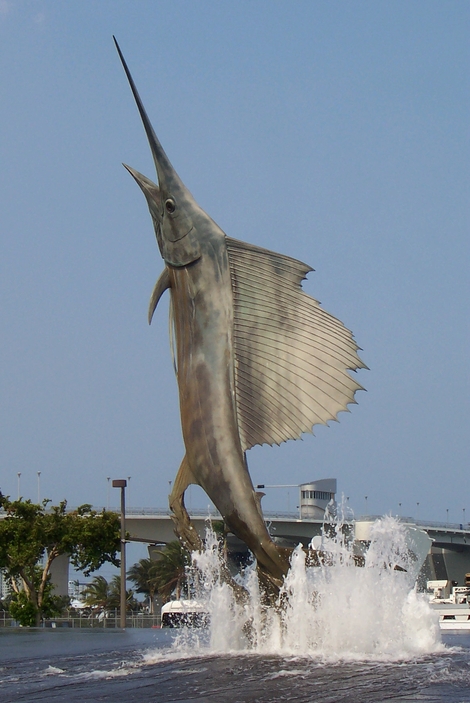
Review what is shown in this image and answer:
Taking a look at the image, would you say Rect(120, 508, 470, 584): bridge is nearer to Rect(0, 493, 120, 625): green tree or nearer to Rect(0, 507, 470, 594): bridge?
Rect(0, 507, 470, 594): bridge

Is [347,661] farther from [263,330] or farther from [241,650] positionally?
[263,330]

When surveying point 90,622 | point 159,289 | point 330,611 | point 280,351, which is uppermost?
point 159,289

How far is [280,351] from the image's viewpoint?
36.0ft

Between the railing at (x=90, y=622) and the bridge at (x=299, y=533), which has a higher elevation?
the bridge at (x=299, y=533)

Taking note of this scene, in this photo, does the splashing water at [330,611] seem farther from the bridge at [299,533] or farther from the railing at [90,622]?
the bridge at [299,533]

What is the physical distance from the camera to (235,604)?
11.7 m

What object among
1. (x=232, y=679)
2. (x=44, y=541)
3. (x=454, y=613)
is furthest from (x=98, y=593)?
(x=232, y=679)

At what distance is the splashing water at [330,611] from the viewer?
438 inches

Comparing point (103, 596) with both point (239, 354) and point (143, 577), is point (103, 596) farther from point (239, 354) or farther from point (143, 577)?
point (239, 354)

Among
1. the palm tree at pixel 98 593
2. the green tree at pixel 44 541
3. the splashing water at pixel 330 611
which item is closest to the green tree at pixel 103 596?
the palm tree at pixel 98 593

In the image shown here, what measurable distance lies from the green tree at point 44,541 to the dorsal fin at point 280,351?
940 inches

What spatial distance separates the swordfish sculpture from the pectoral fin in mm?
253

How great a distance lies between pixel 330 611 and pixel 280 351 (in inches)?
129

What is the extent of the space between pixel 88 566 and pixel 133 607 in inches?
1143
